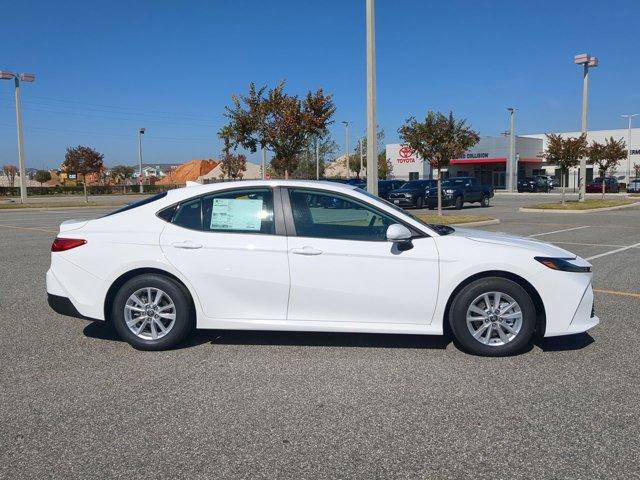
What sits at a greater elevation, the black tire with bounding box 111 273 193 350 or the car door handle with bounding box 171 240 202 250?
the car door handle with bounding box 171 240 202 250

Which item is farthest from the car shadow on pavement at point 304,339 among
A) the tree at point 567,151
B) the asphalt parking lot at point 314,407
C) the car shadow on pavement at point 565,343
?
the tree at point 567,151

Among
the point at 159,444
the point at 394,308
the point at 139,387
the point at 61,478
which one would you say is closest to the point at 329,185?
the point at 394,308

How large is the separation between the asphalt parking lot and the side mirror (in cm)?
97

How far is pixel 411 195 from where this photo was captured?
101 ft

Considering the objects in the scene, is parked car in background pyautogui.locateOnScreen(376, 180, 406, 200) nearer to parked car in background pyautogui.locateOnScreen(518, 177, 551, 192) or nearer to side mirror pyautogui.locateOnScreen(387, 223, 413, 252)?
parked car in background pyautogui.locateOnScreen(518, 177, 551, 192)

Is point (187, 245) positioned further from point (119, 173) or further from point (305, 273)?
point (119, 173)

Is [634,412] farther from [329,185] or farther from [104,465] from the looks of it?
[104,465]

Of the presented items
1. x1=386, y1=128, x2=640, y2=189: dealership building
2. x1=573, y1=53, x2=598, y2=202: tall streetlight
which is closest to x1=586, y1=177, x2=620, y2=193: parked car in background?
x1=386, y1=128, x2=640, y2=189: dealership building

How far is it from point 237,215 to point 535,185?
52953mm

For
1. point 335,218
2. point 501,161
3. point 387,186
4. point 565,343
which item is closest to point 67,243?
point 335,218

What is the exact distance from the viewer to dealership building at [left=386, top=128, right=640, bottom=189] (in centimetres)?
5919

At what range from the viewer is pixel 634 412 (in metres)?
3.85

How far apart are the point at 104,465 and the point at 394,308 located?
261cm

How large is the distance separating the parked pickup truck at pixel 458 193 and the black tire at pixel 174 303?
26.2 meters
